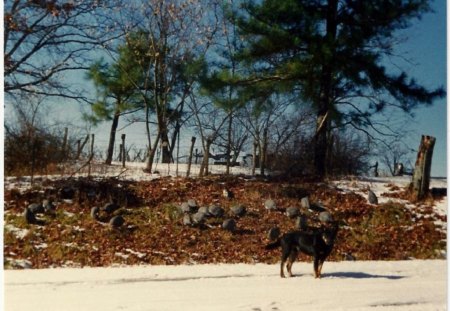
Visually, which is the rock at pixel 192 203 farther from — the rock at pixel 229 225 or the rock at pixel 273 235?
the rock at pixel 273 235

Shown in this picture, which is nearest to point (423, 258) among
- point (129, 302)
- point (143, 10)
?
point (129, 302)

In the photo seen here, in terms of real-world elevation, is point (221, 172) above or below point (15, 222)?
above

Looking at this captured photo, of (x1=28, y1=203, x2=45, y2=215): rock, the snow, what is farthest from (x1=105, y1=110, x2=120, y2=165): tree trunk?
the snow

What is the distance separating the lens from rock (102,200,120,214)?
345 centimetres

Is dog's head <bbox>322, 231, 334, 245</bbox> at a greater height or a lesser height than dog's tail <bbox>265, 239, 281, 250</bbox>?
greater

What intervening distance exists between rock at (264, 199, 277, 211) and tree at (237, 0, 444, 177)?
37cm

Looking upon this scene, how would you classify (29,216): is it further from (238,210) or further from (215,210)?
(238,210)

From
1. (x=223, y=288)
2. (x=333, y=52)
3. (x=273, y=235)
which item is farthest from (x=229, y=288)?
(x=333, y=52)

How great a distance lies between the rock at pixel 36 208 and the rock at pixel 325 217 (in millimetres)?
1805

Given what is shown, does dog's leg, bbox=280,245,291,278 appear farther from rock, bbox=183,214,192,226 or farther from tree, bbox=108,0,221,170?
tree, bbox=108,0,221,170

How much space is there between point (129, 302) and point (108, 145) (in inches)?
40.2

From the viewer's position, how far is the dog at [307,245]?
10.5ft

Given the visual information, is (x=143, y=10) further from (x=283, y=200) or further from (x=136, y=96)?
(x=283, y=200)

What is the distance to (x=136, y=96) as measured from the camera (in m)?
3.45
